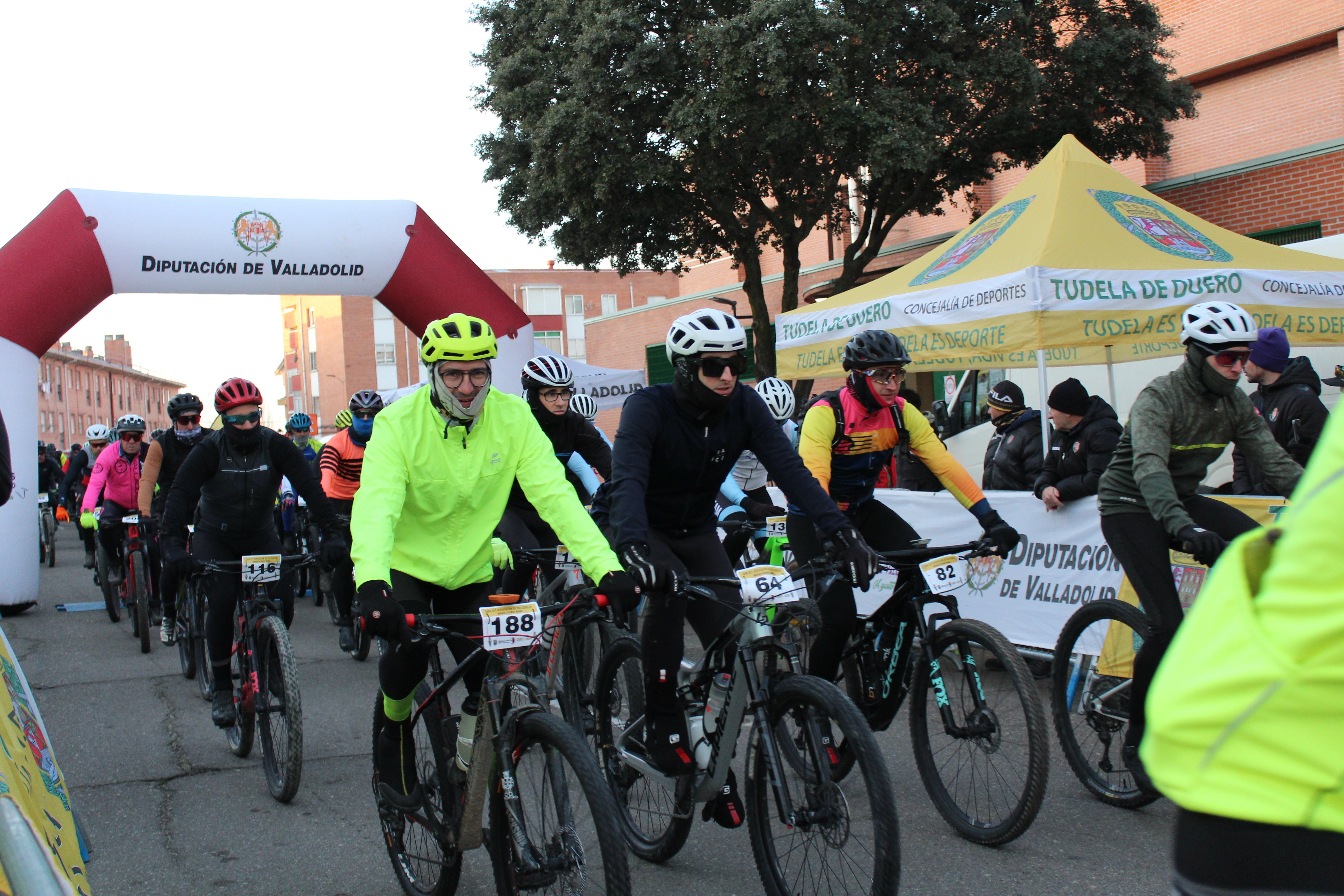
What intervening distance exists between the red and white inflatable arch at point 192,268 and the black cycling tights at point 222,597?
17.3 feet

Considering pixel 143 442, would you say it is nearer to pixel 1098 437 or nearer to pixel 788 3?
pixel 1098 437

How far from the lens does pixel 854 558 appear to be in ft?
12.7

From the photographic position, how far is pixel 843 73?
699 inches

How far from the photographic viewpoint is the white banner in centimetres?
1172

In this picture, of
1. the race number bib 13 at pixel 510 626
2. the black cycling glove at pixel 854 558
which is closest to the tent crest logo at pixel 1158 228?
the black cycling glove at pixel 854 558

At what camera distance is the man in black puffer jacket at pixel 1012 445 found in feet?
26.5

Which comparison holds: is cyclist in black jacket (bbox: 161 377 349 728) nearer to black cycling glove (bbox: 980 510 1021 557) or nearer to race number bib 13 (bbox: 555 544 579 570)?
race number bib 13 (bbox: 555 544 579 570)

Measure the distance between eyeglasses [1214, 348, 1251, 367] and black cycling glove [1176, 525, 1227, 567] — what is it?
2.49ft

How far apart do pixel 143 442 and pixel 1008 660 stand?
9.79 m

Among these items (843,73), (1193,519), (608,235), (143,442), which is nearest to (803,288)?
(608,235)

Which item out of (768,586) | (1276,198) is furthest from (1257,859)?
(1276,198)

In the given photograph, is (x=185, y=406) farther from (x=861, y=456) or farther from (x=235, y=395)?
(x=861, y=456)

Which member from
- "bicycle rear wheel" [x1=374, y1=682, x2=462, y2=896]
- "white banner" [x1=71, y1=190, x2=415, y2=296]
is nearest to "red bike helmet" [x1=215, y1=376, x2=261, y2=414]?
"bicycle rear wheel" [x1=374, y1=682, x2=462, y2=896]

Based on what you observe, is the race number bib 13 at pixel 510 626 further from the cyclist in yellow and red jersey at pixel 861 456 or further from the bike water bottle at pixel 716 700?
the cyclist in yellow and red jersey at pixel 861 456
